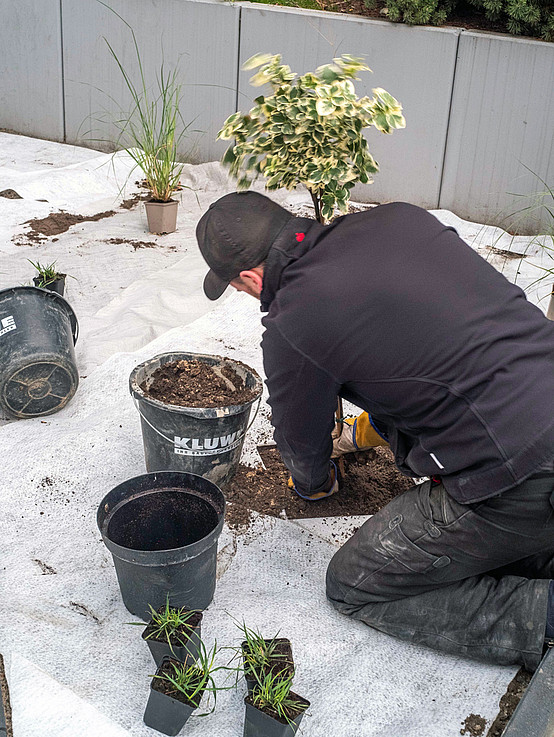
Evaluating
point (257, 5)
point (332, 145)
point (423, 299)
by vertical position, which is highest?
point (257, 5)

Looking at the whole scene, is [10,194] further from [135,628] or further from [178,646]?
[178,646]

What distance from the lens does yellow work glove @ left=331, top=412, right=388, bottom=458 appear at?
7.62 ft

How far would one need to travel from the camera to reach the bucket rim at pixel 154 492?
173 cm

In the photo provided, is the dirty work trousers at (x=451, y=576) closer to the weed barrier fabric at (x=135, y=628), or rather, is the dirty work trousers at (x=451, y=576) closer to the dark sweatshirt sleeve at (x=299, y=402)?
the weed barrier fabric at (x=135, y=628)

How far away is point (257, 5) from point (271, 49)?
371mm

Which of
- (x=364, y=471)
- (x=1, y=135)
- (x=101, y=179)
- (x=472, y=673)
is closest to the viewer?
(x=472, y=673)

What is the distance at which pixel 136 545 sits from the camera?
2012mm

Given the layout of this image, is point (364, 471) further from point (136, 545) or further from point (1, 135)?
point (1, 135)

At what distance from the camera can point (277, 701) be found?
1.52 meters

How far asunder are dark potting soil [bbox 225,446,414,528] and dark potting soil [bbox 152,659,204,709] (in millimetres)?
642

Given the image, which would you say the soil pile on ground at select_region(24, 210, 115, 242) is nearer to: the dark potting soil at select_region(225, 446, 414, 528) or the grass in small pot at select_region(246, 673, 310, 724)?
the dark potting soil at select_region(225, 446, 414, 528)

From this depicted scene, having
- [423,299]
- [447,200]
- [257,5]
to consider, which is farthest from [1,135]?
[423,299]

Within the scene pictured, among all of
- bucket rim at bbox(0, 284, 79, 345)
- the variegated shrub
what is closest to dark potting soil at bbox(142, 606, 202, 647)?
the variegated shrub

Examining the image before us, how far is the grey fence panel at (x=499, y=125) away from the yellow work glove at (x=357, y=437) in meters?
3.00
